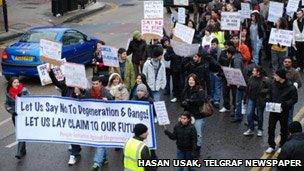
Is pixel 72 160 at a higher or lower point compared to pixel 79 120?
lower

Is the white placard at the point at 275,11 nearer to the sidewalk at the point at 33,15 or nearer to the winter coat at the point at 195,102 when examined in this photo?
the winter coat at the point at 195,102

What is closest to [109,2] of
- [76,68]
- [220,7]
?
[220,7]

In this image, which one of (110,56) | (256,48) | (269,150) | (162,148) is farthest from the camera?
(256,48)

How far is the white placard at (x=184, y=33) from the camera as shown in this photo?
1470cm

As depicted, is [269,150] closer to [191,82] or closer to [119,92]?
[191,82]

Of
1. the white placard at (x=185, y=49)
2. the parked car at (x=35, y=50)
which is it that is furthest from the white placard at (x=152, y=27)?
the parked car at (x=35, y=50)

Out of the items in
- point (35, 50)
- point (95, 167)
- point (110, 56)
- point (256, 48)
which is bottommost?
point (95, 167)

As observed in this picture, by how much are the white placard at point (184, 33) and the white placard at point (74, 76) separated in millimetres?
4192

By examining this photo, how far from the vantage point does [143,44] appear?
594 inches

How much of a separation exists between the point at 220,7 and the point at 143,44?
565 cm

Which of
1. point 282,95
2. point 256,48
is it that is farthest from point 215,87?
point 282,95

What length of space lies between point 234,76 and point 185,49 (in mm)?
1752

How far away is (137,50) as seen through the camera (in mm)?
15117

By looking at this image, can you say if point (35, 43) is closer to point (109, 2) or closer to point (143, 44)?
point (143, 44)
